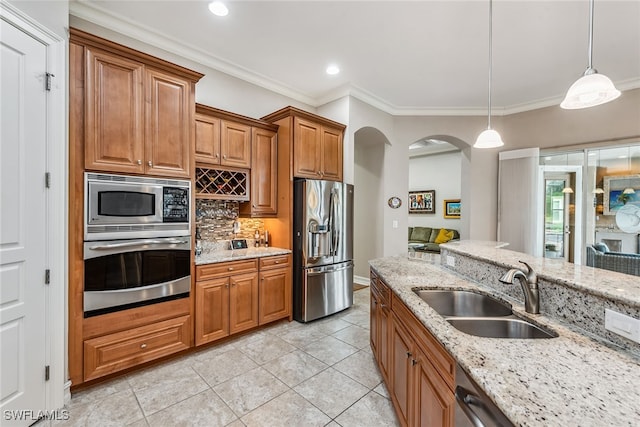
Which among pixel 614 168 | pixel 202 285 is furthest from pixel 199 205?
pixel 614 168

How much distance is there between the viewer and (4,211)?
164cm

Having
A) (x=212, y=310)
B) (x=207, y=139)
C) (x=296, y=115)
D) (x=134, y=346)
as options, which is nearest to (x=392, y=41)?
(x=296, y=115)

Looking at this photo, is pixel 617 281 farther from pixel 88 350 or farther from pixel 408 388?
pixel 88 350

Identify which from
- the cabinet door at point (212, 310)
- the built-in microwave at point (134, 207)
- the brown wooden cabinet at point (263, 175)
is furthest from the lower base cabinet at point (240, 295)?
the brown wooden cabinet at point (263, 175)

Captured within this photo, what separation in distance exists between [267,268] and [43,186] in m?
2.03

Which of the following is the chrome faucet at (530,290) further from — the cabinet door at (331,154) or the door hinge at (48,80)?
the door hinge at (48,80)

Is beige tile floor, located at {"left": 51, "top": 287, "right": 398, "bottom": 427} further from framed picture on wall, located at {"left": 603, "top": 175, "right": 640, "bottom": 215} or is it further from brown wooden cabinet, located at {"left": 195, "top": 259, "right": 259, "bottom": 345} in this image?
framed picture on wall, located at {"left": 603, "top": 175, "right": 640, "bottom": 215}

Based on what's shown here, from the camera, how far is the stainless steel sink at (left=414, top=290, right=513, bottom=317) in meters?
1.77

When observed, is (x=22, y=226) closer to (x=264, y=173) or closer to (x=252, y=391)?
(x=252, y=391)

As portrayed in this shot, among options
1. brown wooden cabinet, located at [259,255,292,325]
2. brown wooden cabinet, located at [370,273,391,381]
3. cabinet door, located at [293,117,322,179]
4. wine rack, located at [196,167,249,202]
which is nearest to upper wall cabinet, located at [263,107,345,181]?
cabinet door, located at [293,117,322,179]

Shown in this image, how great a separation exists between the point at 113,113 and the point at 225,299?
6.36 feet

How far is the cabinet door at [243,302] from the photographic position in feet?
9.65

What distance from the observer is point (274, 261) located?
3322mm

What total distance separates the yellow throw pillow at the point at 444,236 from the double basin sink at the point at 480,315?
217 inches
